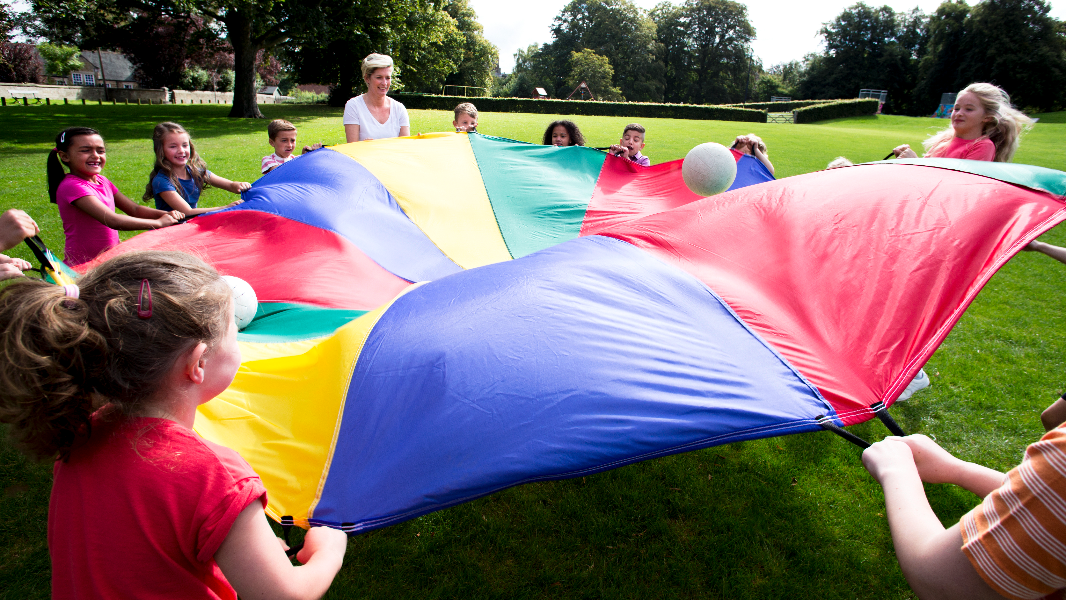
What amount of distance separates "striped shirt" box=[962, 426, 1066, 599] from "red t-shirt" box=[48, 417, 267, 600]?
123 centimetres

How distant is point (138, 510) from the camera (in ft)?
3.34

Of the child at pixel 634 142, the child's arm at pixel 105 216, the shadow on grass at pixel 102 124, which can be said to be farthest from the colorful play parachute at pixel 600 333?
the shadow on grass at pixel 102 124

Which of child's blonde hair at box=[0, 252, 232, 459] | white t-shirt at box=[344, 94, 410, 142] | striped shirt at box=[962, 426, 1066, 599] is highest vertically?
white t-shirt at box=[344, 94, 410, 142]

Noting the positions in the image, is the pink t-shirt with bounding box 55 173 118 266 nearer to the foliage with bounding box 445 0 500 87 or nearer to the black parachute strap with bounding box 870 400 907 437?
the black parachute strap with bounding box 870 400 907 437

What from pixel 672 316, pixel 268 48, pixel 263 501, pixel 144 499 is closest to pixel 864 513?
pixel 672 316

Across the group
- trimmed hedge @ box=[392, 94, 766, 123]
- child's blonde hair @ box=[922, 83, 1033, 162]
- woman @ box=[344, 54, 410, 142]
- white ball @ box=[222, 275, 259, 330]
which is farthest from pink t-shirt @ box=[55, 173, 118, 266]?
trimmed hedge @ box=[392, 94, 766, 123]

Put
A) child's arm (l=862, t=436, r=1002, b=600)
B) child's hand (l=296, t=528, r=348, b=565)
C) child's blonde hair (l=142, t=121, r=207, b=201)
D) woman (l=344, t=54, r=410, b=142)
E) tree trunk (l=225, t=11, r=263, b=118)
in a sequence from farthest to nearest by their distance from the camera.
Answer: tree trunk (l=225, t=11, r=263, b=118) → woman (l=344, t=54, r=410, b=142) → child's blonde hair (l=142, t=121, r=207, b=201) → child's hand (l=296, t=528, r=348, b=565) → child's arm (l=862, t=436, r=1002, b=600)

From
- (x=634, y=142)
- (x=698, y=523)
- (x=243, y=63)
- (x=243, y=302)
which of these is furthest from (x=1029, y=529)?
(x=243, y=63)

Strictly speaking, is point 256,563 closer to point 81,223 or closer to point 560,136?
point 81,223

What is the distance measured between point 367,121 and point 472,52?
1645 inches

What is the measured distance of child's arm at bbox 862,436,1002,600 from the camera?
0.92 m

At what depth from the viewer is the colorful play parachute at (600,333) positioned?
1.73 m

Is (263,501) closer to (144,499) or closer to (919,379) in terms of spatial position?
(144,499)

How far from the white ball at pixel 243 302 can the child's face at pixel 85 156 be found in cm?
134
